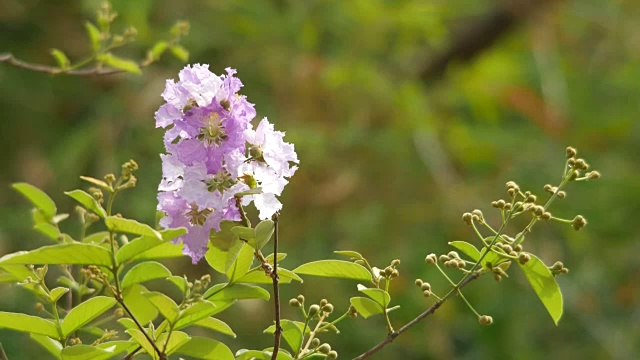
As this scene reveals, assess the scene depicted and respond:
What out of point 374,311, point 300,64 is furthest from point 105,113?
point 374,311

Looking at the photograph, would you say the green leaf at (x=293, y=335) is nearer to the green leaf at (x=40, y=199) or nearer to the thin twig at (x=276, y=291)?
the thin twig at (x=276, y=291)

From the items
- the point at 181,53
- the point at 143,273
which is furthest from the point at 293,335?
the point at 181,53

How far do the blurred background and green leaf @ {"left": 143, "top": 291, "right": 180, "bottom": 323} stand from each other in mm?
2472

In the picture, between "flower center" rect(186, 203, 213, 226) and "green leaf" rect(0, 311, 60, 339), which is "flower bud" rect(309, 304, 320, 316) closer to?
"flower center" rect(186, 203, 213, 226)

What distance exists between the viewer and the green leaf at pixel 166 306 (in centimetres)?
90

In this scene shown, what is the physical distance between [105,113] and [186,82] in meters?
3.18

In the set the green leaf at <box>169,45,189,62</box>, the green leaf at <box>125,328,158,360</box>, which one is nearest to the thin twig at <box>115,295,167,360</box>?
the green leaf at <box>125,328,158,360</box>

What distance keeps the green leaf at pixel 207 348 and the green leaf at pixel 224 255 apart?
7 centimetres

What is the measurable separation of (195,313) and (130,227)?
0.14 metres

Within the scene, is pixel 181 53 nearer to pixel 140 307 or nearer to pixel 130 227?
pixel 140 307

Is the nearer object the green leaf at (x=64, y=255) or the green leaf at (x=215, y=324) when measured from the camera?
the green leaf at (x=64, y=255)

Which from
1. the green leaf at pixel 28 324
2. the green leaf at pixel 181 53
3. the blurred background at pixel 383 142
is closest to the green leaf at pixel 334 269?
the green leaf at pixel 28 324

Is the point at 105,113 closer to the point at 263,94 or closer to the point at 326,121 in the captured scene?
the point at 263,94

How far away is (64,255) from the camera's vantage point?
Result: 2.69 feet
